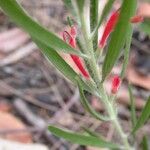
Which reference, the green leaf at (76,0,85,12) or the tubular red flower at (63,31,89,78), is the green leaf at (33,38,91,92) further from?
the green leaf at (76,0,85,12)

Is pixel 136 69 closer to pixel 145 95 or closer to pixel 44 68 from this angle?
pixel 145 95

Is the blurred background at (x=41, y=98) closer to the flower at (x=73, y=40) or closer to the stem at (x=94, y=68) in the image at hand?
the stem at (x=94, y=68)

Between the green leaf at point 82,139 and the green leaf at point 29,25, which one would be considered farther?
the green leaf at point 82,139

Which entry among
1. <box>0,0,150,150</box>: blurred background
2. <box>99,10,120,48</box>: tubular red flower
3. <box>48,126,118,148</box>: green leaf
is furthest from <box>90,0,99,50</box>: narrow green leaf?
<box>0,0,150,150</box>: blurred background

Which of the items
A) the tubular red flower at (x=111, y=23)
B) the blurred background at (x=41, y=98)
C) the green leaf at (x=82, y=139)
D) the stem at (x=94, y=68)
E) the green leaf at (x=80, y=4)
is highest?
the green leaf at (x=80, y=4)

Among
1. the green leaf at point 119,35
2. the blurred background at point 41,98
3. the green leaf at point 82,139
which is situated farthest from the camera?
the blurred background at point 41,98

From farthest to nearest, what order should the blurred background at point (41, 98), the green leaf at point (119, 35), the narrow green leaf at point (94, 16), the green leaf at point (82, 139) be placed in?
the blurred background at point (41, 98)
the green leaf at point (82, 139)
the narrow green leaf at point (94, 16)
the green leaf at point (119, 35)

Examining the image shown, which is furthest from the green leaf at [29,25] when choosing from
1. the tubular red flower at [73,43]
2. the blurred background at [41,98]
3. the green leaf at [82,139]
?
the blurred background at [41,98]
